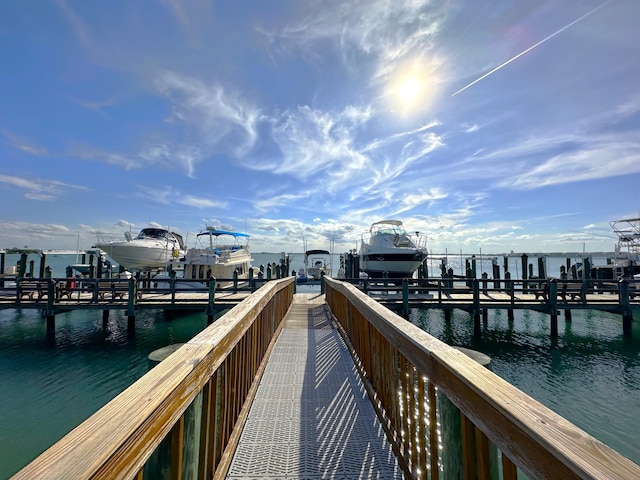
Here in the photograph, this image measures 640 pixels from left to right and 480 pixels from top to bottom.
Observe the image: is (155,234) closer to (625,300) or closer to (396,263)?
(396,263)

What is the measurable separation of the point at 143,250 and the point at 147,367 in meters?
16.2

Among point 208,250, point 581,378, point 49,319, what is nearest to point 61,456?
point 581,378

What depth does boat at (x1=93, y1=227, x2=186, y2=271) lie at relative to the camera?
74.4ft

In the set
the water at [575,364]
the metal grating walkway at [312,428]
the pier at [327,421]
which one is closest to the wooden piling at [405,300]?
the water at [575,364]

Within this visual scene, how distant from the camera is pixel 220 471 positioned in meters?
2.35

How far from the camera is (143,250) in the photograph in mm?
23203

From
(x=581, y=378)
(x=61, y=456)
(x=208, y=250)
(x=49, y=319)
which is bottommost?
(x=581, y=378)

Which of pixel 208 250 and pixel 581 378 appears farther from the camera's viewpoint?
pixel 208 250

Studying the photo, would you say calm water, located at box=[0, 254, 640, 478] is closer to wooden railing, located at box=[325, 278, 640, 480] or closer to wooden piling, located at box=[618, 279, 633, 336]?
wooden piling, located at box=[618, 279, 633, 336]

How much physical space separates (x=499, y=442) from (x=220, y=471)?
6.59 feet

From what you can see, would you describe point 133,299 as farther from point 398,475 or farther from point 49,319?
point 398,475

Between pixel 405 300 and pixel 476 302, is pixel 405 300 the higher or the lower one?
the higher one

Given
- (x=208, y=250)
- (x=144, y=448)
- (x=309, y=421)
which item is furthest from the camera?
(x=208, y=250)

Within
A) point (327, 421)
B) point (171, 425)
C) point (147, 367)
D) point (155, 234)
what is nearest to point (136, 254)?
point (155, 234)
